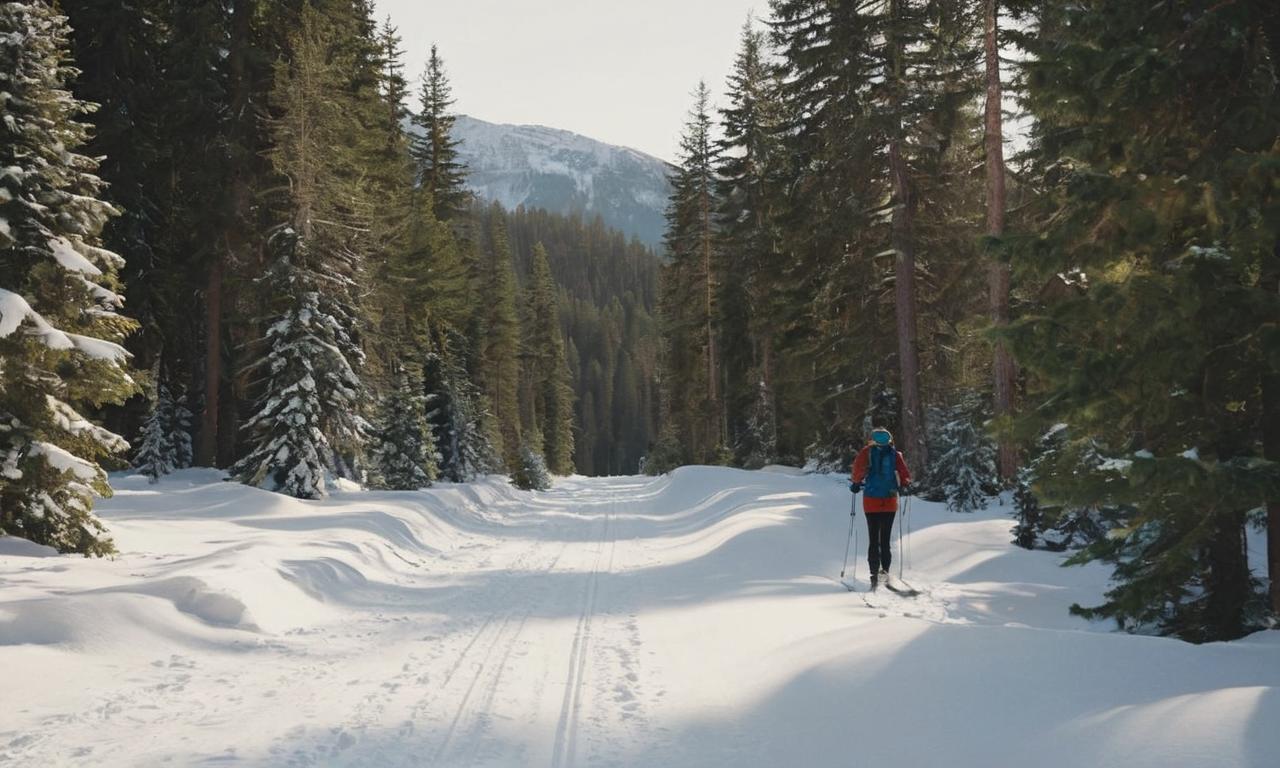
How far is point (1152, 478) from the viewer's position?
6.10 m

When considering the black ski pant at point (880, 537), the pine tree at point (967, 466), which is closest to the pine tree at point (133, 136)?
the black ski pant at point (880, 537)

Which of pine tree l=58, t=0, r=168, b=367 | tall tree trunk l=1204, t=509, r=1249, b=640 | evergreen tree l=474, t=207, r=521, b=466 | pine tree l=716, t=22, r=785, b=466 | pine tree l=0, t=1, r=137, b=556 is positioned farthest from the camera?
evergreen tree l=474, t=207, r=521, b=466

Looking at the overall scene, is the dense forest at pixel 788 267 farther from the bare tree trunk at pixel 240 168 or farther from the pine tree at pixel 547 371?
the pine tree at pixel 547 371

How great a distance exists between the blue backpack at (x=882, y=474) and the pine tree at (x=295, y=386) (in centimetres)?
1348

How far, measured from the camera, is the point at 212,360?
70.7 ft

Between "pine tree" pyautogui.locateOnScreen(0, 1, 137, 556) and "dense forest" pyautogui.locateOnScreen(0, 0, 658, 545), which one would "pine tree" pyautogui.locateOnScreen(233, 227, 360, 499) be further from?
"pine tree" pyautogui.locateOnScreen(0, 1, 137, 556)

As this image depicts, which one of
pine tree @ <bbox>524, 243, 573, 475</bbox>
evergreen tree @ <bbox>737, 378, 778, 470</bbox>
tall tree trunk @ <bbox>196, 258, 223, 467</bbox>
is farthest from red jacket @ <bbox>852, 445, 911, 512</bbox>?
pine tree @ <bbox>524, 243, 573, 475</bbox>

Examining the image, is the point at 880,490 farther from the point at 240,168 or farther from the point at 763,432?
the point at 763,432

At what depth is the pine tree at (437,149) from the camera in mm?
41625

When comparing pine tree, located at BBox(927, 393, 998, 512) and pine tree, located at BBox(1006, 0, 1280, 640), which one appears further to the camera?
pine tree, located at BBox(927, 393, 998, 512)

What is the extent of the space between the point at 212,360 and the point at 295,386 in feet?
16.1

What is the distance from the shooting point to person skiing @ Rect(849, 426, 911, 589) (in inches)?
400

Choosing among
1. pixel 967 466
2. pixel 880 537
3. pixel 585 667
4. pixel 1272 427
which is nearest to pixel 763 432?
pixel 967 466

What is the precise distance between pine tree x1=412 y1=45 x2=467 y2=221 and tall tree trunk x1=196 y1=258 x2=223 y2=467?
20047 mm
